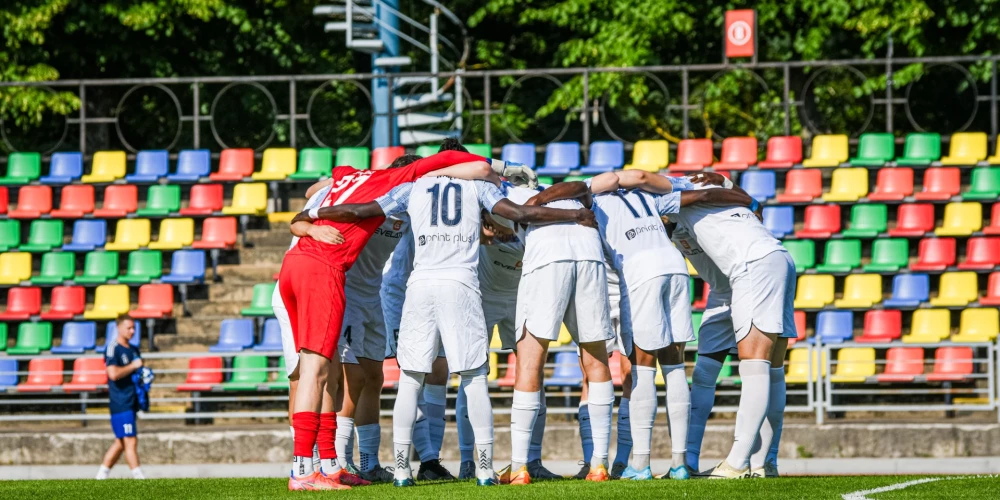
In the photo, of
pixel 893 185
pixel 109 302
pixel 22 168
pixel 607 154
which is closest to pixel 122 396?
pixel 109 302

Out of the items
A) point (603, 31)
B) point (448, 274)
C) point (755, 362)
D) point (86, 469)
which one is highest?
point (603, 31)

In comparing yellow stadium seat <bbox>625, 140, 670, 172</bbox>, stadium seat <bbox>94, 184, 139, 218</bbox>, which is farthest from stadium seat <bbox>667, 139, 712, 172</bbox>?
stadium seat <bbox>94, 184, 139, 218</bbox>

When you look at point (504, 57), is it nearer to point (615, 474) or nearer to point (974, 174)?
point (974, 174)

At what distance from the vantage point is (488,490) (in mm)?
7422

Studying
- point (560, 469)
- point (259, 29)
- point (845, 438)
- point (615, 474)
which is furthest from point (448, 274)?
point (259, 29)

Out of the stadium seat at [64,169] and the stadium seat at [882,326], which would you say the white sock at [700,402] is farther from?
the stadium seat at [64,169]

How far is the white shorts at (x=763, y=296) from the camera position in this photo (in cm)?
827

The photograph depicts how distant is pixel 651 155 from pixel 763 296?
10.9 metres

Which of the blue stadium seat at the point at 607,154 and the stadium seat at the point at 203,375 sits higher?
the blue stadium seat at the point at 607,154

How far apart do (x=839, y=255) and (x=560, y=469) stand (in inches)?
232

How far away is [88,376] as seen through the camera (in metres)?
16.6

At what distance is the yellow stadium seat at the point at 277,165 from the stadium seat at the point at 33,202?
3.01 m

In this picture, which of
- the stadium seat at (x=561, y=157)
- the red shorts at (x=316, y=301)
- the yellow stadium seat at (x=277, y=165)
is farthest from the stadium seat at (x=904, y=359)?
the red shorts at (x=316, y=301)

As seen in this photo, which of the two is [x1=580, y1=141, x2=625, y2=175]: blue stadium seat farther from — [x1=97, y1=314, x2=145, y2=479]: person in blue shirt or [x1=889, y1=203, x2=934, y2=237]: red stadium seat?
[x1=97, y1=314, x2=145, y2=479]: person in blue shirt
